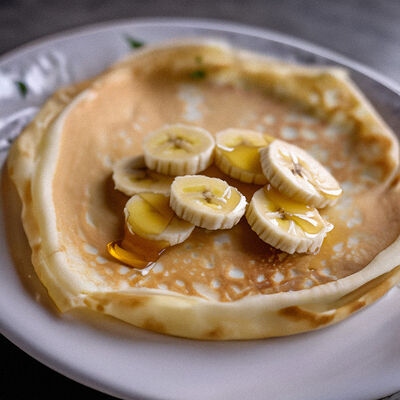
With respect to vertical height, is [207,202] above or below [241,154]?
below

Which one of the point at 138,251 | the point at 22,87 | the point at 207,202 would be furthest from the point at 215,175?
the point at 22,87

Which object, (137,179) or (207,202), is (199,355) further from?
(137,179)

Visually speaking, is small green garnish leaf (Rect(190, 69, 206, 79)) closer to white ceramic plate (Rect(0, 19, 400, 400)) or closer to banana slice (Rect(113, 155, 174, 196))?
banana slice (Rect(113, 155, 174, 196))

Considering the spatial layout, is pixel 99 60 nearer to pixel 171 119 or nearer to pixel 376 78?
pixel 171 119

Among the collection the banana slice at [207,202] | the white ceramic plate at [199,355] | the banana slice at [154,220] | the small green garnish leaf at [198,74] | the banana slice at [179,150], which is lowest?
the white ceramic plate at [199,355]

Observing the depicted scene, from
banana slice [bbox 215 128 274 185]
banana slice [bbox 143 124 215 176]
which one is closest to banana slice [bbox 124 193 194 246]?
banana slice [bbox 143 124 215 176]

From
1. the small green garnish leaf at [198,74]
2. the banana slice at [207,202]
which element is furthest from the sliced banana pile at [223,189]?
the small green garnish leaf at [198,74]

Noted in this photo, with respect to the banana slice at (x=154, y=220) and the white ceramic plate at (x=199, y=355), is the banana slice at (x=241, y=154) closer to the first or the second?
the banana slice at (x=154, y=220)
